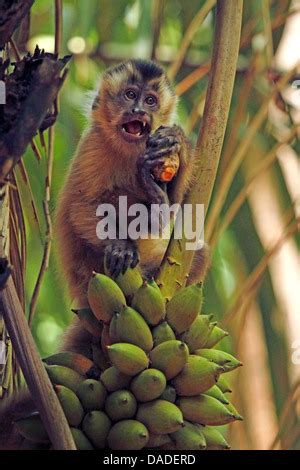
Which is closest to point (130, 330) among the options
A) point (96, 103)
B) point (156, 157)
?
point (156, 157)

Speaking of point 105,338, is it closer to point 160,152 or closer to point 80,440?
point 80,440

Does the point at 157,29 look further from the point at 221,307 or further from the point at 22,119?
the point at 22,119

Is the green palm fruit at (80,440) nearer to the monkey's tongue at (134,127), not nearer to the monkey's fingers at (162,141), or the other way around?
the monkey's fingers at (162,141)

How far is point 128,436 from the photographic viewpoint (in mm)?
1457

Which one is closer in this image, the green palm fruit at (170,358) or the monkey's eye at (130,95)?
the green palm fruit at (170,358)

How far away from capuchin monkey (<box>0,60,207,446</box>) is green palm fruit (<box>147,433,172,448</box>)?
0.35 m

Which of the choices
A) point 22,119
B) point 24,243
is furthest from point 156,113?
point 22,119

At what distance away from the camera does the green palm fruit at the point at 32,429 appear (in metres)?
1.46

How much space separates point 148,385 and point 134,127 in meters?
1.14

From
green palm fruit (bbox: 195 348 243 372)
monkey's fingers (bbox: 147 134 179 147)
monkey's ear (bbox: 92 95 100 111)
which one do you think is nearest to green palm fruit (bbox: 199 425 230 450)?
green palm fruit (bbox: 195 348 243 372)

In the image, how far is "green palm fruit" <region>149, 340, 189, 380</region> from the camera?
59.4 inches

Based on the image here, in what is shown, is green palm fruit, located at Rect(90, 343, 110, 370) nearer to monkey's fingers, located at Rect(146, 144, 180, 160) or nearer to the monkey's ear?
monkey's fingers, located at Rect(146, 144, 180, 160)

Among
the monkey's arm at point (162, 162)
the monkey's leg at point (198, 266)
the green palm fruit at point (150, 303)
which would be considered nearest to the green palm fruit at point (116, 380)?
the green palm fruit at point (150, 303)

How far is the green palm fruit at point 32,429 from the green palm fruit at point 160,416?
15 cm
